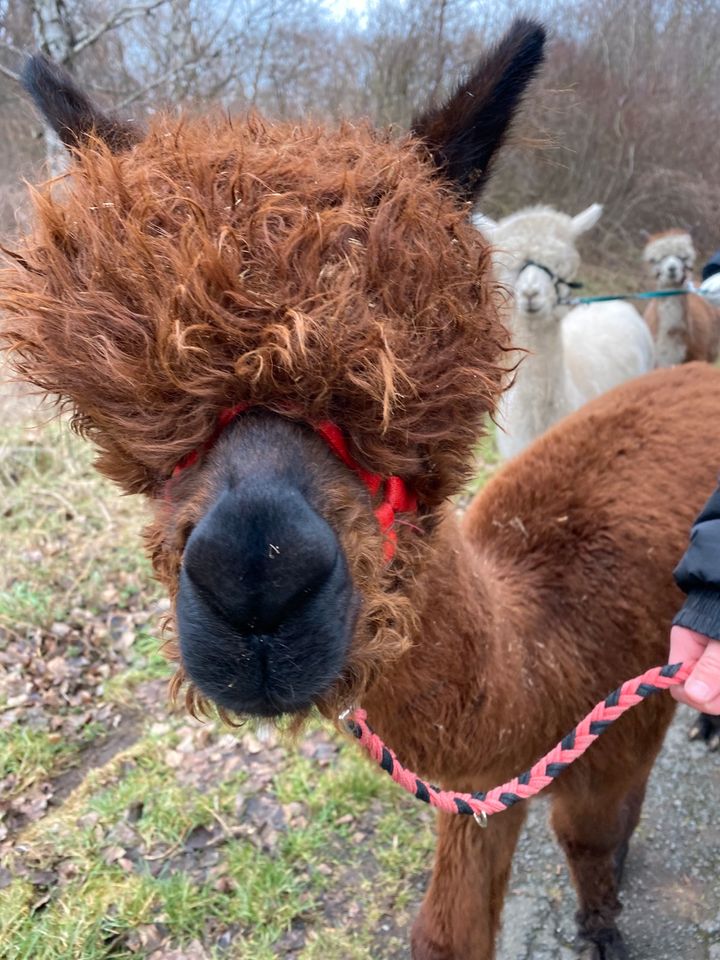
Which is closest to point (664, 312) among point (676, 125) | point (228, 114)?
point (676, 125)

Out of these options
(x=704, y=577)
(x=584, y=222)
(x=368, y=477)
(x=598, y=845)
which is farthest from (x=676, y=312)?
(x=368, y=477)

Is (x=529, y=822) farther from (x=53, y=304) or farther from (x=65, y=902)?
(x=53, y=304)

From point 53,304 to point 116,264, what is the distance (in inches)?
4.3

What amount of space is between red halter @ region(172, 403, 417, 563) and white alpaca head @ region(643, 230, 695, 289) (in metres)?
5.98

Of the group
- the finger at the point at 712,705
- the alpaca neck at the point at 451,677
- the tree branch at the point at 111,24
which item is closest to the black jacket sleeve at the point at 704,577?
the finger at the point at 712,705

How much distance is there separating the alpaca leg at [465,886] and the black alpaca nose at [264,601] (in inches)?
39.7

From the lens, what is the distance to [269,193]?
0.99 meters

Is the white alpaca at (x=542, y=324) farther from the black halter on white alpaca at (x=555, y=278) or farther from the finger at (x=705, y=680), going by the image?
the finger at (x=705, y=680)

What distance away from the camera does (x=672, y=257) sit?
20.4 feet

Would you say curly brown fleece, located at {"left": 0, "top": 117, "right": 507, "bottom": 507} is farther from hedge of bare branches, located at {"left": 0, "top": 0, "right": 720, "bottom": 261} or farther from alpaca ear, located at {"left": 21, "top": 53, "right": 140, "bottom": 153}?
hedge of bare branches, located at {"left": 0, "top": 0, "right": 720, "bottom": 261}

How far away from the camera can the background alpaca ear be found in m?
1.22

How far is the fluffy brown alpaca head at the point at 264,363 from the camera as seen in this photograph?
88cm

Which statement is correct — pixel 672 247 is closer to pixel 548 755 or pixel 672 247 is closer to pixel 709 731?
pixel 709 731

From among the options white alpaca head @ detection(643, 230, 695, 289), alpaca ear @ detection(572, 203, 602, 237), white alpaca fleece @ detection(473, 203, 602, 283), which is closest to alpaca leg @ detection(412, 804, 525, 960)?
white alpaca fleece @ detection(473, 203, 602, 283)
